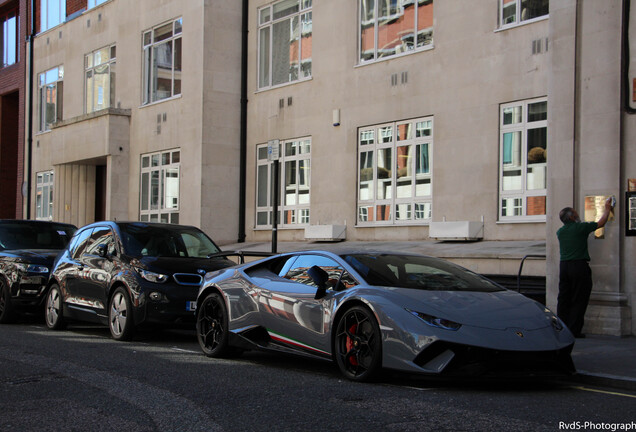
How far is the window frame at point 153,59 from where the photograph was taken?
24.3 meters

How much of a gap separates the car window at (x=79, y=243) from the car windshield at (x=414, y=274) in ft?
18.9

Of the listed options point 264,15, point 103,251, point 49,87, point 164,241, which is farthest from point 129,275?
point 49,87

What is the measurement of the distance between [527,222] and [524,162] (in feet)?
3.96

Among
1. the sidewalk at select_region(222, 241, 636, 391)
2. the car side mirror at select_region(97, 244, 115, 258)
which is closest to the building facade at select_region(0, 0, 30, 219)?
the sidewalk at select_region(222, 241, 636, 391)

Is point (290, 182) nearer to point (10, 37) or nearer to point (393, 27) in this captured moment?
point (393, 27)

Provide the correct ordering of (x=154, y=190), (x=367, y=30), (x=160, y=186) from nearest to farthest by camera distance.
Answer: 1. (x=367, y=30)
2. (x=160, y=186)
3. (x=154, y=190)

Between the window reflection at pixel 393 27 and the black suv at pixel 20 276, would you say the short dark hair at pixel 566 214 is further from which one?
the black suv at pixel 20 276

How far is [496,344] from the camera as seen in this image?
6.87 metres

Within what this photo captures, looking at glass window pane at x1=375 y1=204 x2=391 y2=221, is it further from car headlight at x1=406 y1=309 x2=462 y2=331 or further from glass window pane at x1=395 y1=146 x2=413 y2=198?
car headlight at x1=406 y1=309 x2=462 y2=331

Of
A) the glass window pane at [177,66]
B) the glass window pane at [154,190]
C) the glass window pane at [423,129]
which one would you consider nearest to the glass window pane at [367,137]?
the glass window pane at [423,129]

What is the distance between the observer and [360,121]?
63.1 ft

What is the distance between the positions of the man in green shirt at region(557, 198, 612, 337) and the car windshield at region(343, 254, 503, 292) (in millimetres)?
2953

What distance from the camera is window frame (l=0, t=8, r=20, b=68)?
35875 mm

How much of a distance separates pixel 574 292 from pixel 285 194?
1164 cm
